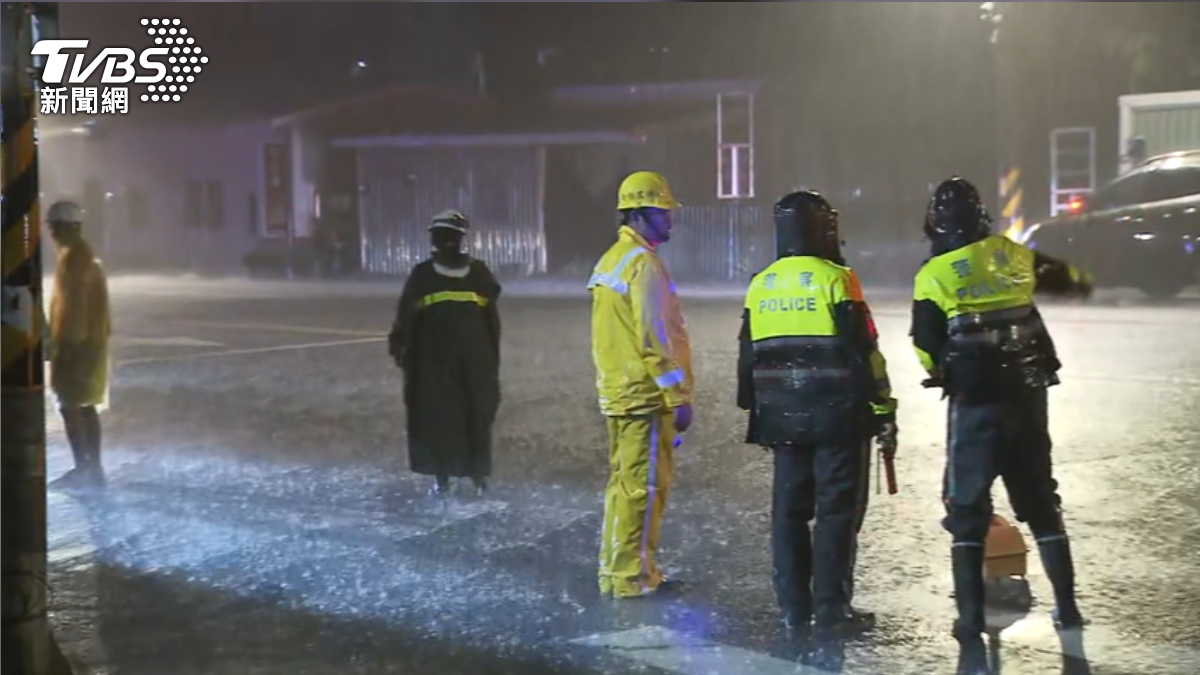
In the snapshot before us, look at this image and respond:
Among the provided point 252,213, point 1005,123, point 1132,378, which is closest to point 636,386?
point 1132,378

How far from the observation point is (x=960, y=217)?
4605mm

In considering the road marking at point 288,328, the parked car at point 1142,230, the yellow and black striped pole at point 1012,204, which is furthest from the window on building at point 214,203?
the parked car at point 1142,230

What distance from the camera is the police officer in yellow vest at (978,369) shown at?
4.55 meters

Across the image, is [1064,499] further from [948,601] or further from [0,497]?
[0,497]

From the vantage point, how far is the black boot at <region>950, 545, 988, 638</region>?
4.66 m

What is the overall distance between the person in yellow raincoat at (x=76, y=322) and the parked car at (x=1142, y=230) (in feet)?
37.4

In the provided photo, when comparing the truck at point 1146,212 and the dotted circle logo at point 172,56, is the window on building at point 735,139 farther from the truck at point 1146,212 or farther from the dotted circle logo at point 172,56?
the dotted circle logo at point 172,56

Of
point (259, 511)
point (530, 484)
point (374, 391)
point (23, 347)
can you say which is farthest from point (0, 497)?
point (374, 391)

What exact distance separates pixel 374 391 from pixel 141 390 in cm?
228

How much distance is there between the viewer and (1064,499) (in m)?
6.99

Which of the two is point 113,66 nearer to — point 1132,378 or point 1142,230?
point 1132,378

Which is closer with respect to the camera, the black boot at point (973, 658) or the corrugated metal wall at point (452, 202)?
the black boot at point (973, 658)

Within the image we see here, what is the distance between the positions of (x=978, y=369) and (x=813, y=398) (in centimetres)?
59

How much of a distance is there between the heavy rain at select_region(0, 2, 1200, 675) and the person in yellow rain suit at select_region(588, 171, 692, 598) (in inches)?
0.8
